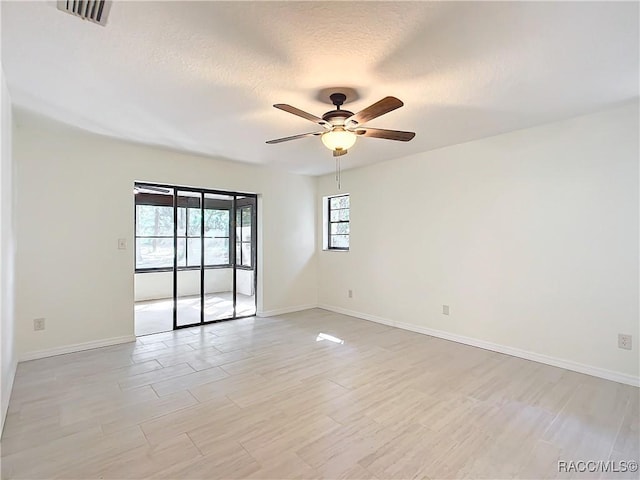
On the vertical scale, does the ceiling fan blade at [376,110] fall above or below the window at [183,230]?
above

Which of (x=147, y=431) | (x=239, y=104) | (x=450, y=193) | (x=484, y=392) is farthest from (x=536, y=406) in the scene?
(x=239, y=104)

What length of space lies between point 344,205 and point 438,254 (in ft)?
6.77

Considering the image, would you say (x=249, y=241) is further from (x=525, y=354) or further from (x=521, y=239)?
(x=525, y=354)

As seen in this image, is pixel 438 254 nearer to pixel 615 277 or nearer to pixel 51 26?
pixel 615 277

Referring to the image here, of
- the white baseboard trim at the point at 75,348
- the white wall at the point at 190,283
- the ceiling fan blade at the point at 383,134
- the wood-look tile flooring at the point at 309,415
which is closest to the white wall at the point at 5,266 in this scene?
the wood-look tile flooring at the point at 309,415

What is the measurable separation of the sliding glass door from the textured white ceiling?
157 centimetres

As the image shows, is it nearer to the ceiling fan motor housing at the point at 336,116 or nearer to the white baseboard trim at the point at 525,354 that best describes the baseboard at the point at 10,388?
the ceiling fan motor housing at the point at 336,116

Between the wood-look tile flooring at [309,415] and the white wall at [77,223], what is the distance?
46 cm

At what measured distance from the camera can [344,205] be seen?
19.6 feet

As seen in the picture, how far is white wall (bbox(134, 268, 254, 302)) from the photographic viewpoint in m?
4.99

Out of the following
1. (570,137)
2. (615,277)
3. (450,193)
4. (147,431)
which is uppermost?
(570,137)

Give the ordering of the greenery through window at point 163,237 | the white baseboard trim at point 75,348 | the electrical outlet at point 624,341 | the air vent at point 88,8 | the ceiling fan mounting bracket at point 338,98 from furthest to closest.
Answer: the greenery through window at point 163,237
the white baseboard trim at point 75,348
the electrical outlet at point 624,341
the ceiling fan mounting bracket at point 338,98
the air vent at point 88,8

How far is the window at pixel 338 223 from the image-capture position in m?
5.93

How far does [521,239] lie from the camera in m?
3.67
